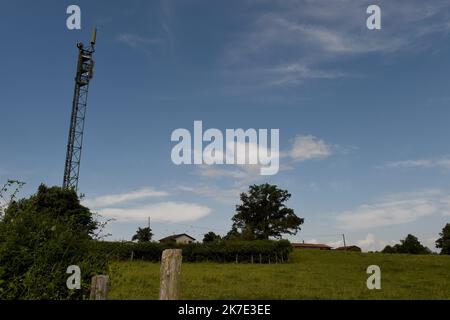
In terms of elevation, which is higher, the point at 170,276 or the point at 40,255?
the point at 40,255

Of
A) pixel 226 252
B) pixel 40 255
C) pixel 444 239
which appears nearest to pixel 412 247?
pixel 444 239

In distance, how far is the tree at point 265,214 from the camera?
319 feet

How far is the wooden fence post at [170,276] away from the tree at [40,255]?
344 cm

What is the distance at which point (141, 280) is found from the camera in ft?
93.9

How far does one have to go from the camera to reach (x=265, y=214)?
330 feet

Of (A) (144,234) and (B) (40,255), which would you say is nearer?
(B) (40,255)

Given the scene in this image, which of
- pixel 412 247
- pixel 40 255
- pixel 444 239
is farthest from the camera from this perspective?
pixel 444 239

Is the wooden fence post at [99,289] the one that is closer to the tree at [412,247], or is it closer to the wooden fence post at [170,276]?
the wooden fence post at [170,276]

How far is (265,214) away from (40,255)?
91264 mm

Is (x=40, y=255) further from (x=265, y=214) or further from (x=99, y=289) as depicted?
(x=265, y=214)

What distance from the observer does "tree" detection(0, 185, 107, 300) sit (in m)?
10.4

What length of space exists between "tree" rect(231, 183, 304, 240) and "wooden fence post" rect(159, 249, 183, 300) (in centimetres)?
8986

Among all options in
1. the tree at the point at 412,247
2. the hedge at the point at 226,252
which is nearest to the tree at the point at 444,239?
the tree at the point at 412,247

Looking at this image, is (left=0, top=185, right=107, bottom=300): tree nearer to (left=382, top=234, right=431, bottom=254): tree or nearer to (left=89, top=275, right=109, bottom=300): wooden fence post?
(left=89, top=275, right=109, bottom=300): wooden fence post
